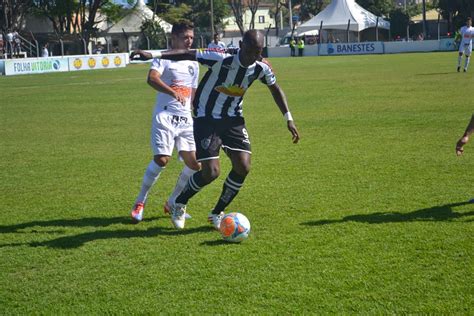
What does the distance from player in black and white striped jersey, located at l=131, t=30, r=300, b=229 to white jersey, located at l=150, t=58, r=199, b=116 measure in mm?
591

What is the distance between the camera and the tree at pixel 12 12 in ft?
213

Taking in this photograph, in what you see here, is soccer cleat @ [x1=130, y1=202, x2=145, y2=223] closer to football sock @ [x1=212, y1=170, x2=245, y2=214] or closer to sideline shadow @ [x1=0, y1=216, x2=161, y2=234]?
sideline shadow @ [x1=0, y1=216, x2=161, y2=234]

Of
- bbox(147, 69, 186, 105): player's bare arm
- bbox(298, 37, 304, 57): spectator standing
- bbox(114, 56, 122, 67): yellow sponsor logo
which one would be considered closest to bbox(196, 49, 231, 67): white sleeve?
bbox(147, 69, 186, 105): player's bare arm

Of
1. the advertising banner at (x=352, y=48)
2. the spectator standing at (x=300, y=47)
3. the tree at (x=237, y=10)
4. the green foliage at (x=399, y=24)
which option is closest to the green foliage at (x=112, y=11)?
the tree at (x=237, y=10)

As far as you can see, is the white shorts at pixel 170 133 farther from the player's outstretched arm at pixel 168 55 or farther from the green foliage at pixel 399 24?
the green foliage at pixel 399 24

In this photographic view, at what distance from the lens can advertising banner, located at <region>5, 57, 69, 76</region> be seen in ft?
141

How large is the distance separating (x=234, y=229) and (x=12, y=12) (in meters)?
65.5

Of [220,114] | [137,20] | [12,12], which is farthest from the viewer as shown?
[137,20]

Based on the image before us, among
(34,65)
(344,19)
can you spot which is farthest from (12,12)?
(344,19)

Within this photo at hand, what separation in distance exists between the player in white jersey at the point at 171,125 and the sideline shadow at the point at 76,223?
0.25m

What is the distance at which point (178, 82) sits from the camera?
7.88 m

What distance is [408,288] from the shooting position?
523 centimetres

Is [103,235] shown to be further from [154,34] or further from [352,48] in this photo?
[154,34]

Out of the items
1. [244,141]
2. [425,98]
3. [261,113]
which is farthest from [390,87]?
[244,141]
